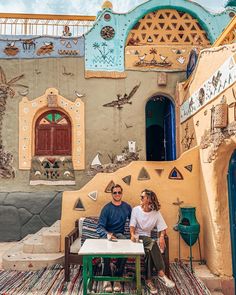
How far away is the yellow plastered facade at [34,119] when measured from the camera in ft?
29.1

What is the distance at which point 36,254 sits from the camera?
19.6 ft

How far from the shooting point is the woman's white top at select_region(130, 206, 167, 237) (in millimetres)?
4855

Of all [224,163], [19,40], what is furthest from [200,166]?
[19,40]

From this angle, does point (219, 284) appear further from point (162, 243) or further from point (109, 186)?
point (109, 186)

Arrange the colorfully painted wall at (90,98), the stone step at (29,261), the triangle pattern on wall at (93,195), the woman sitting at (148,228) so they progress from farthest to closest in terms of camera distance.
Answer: the colorfully painted wall at (90,98) → the triangle pattern on wall at (93,195) → the stone step at (29,261) → the woman sitting at (148,228)

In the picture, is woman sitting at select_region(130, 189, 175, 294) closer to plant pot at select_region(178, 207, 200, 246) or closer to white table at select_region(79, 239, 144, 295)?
white table at select_region(79, 239, 144, 295)

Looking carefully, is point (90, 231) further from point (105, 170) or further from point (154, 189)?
point (105, 170)

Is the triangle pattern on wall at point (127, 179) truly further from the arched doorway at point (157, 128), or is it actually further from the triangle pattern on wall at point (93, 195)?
the arched doorway at point (157, 128)

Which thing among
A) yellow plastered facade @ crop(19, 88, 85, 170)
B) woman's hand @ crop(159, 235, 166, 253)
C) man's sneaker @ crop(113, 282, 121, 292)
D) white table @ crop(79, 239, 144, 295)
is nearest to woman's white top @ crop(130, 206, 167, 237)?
woman's hand @ crop(159, 235, 166, 253)

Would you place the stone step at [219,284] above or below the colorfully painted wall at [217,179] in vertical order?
below

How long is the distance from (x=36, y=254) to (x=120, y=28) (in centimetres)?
672

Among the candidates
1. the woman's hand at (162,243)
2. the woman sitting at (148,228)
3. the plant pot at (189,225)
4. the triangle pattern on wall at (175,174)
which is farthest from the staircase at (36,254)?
the triangle pattern on wall at (175,174)

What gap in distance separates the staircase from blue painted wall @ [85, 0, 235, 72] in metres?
5.11

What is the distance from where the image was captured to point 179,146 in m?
8.77
